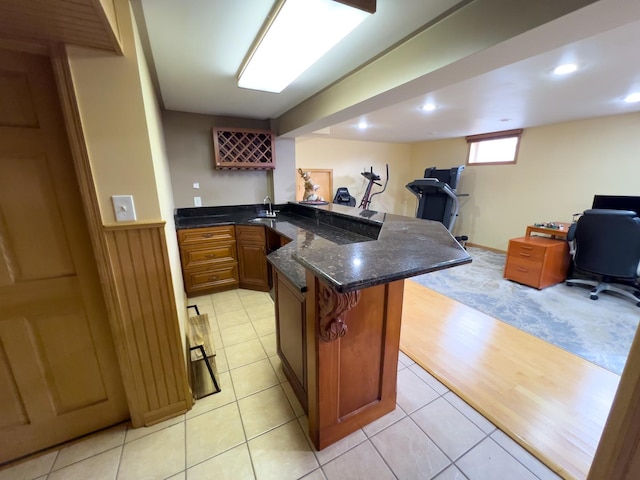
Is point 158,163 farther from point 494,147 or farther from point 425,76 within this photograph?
point 494,147

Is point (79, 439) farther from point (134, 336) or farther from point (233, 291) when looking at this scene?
point (233, 291)

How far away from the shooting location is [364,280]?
0.81 metres

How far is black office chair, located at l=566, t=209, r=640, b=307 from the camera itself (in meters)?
2.75

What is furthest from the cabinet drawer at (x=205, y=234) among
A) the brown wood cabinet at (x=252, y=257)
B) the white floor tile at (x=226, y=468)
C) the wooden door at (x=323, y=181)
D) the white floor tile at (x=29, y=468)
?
the wooden door at (x=323, y=181)

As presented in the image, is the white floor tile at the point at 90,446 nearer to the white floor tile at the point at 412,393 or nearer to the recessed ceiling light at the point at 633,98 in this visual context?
the white floor tile at the point at 412,393

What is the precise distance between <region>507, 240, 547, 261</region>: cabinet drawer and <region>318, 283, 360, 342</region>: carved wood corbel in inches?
135

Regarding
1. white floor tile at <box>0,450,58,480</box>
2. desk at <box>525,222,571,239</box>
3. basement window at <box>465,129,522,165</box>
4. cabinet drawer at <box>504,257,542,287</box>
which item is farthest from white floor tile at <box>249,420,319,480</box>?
basement window at <box>465,129,522,165</box>

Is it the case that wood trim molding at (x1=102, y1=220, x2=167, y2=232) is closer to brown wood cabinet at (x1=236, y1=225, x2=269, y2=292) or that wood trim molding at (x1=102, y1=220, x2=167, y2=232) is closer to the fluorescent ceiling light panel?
the fluorescent ceiling light panel

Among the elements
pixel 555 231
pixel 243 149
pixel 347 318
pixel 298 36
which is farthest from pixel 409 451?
pixel 555 231

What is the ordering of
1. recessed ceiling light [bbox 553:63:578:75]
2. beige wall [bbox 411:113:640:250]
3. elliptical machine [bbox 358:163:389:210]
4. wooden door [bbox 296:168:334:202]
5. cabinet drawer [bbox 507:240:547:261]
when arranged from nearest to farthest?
recessed ceiling light [bbox 553:63:578:75]
cabinet drawer [bbox 507:240:547:261]
beige wall [bbox 411:113:640:250]
elliptical machine [bbox 358:163:389:210]
wooden door [bbox 296:168:334:202]

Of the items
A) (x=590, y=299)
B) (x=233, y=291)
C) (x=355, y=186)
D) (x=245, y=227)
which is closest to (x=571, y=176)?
(x=590, y=299)

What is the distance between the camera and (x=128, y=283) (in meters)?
1.26

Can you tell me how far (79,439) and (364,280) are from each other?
1795 mm

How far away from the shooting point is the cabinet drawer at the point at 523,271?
3.30m
